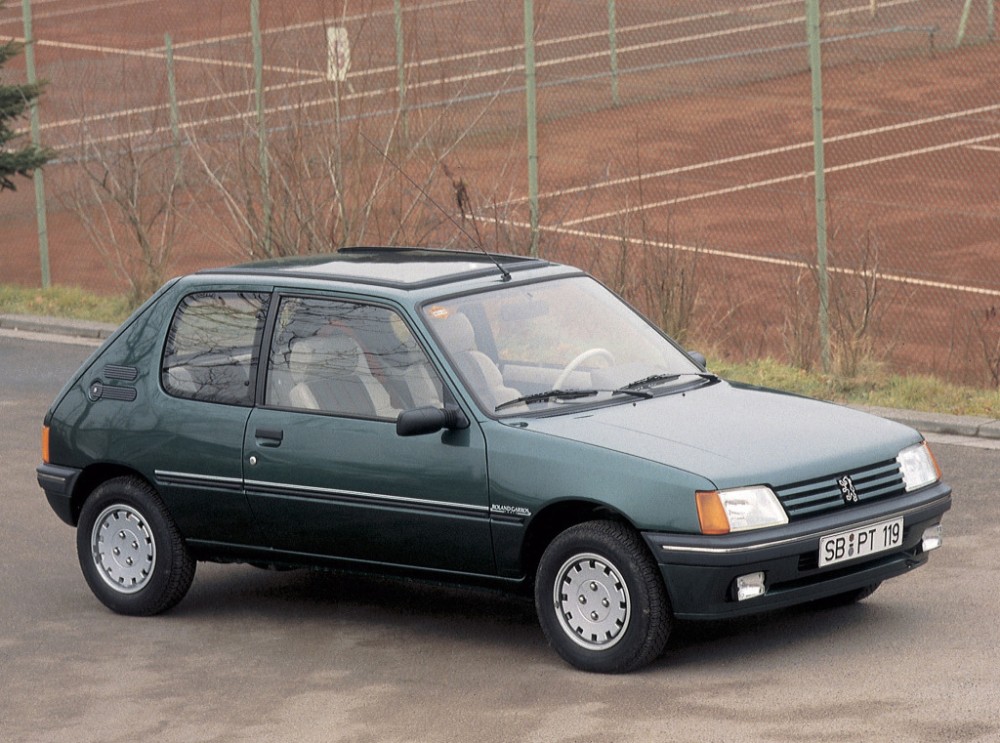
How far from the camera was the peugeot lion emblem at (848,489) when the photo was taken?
794cm

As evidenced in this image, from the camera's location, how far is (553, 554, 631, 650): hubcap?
7840 millimetres

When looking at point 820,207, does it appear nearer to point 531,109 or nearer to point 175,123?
point 531,109

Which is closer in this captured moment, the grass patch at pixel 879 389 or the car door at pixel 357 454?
the car door at pixel 357 454

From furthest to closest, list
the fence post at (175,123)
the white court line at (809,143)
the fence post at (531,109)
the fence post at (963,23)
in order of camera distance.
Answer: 1. the fence post at (963,23)
2. the white court line at (809,143)
3. the fence post at (175,123)
4. the fence post at (531,109)

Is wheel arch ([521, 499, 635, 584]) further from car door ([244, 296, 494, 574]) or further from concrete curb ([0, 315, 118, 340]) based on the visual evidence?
concrete curb ([0, 315, 118, 340])

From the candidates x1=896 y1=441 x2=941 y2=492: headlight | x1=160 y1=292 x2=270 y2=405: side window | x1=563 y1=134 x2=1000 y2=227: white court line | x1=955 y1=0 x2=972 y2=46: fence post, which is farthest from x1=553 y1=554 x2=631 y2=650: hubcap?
x1=955 y1=0 x2=972 y2=46: fence post

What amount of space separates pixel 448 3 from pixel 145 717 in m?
20.1

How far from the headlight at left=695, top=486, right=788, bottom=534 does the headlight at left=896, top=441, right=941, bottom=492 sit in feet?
2.64

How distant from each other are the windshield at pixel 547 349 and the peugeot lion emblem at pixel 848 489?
0.98 m

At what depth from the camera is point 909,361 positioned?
673 inches

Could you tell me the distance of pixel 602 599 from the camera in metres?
7.88

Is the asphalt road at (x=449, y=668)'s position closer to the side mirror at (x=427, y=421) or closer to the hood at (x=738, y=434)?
the hood at (x=738, y=434)

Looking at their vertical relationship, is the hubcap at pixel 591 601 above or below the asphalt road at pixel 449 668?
above

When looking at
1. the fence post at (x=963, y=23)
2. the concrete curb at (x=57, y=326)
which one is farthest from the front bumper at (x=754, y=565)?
the fence post at (x=963, y=23)
